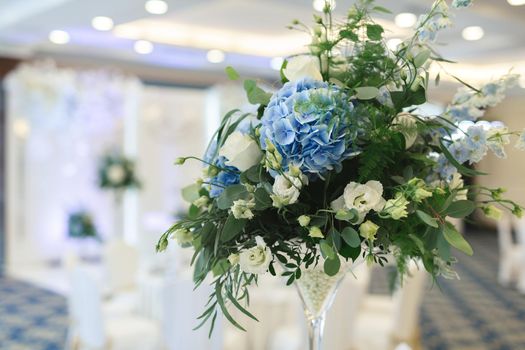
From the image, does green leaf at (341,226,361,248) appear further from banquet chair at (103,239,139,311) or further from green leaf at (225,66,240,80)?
banquet chair at (103,239,139,311)

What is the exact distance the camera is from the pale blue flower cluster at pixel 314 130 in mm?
1114

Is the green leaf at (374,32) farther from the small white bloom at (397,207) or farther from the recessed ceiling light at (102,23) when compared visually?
the recessed ceiling light at (102,23)

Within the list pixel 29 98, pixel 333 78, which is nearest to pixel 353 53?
pixel 333 78

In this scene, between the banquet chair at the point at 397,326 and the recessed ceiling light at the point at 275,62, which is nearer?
the banquet chair at the point at 397,326

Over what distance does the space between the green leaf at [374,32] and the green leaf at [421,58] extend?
9 centimetres

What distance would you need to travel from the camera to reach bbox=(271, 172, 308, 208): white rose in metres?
1.11

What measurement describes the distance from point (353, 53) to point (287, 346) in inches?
124

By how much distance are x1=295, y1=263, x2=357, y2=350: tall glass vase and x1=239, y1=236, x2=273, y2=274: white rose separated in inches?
8.8

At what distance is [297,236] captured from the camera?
3.95 feet

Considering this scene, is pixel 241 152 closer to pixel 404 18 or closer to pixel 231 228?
pixel 231 228

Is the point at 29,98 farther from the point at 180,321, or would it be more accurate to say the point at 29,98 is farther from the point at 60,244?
the point at 180,321

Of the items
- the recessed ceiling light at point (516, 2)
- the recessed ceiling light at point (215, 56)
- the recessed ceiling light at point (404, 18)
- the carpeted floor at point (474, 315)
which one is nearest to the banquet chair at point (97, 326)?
the carpeted floor at point (474, 315)

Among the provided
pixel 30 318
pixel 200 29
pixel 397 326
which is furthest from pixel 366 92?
pixel 200 29

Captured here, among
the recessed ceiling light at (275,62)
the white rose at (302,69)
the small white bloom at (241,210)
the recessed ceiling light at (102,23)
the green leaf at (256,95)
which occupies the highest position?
the recessed ceiling light at (275,62)
